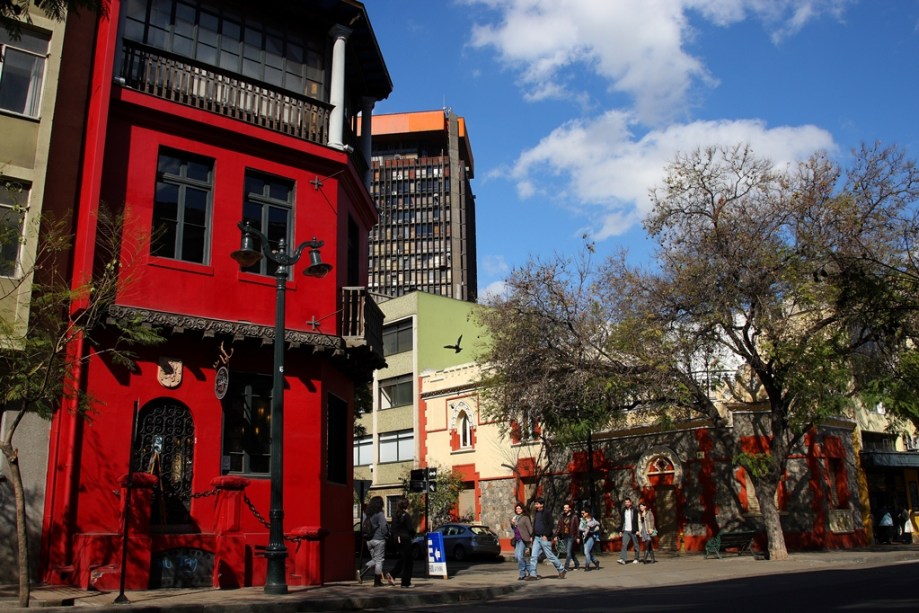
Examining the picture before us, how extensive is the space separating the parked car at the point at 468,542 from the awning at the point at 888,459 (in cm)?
1479

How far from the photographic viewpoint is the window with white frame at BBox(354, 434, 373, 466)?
148 ft

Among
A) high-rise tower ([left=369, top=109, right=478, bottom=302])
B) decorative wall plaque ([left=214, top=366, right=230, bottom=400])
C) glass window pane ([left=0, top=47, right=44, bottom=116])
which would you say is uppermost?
high-rise tower ([left=369, top=109, right=478, bottom=302])

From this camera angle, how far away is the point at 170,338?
15.0m

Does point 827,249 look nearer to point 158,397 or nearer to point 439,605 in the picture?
point 439,605

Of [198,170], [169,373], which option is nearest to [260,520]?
[169,373]

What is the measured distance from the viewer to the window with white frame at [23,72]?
48.8ft

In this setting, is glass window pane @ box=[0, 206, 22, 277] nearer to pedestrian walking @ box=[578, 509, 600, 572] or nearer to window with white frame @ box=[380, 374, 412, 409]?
pedestrian walking @ box=[578, 509, 600, 572]

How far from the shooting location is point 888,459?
31.7 metres

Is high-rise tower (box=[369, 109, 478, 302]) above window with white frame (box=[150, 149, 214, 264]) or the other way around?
above

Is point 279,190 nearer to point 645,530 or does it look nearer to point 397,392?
point 645,530

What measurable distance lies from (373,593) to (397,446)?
30162mm

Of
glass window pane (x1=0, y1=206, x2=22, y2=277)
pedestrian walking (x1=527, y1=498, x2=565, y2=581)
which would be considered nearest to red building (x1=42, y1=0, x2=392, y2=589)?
glass window pane (x1=0, y1=206, x2=22, y2=277)

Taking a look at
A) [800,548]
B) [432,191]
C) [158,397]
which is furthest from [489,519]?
[432,191]

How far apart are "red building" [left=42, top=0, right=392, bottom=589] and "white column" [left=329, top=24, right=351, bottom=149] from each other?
38mm
